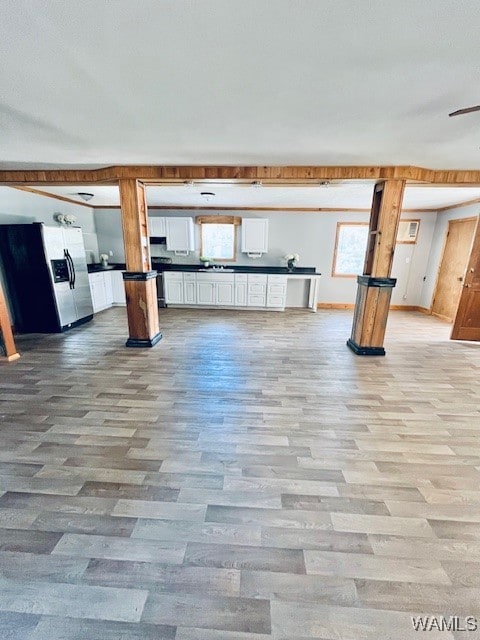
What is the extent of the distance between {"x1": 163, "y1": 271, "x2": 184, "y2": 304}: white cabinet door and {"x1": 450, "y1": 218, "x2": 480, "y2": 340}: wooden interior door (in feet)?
18.1

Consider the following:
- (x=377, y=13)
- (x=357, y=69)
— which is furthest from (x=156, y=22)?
(x=357, y=69)

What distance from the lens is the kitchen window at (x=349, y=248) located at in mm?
6742

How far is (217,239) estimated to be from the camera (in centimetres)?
706

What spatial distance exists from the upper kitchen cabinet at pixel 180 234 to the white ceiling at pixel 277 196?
1.29ft

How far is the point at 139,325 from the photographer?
410 centimetres

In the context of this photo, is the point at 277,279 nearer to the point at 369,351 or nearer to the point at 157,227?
the point at 369,351

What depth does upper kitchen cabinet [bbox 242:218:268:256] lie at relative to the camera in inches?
262

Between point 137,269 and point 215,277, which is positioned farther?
point 215,277

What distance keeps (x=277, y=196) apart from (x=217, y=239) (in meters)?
2.19

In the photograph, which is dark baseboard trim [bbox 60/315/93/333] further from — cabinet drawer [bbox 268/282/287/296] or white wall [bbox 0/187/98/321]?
cabinet drawer [bbox 268/282/287/296]

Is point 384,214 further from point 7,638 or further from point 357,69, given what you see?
point 7,638

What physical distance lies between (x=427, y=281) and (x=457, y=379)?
4.40m

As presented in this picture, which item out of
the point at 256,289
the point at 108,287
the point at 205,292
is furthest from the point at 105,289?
the point at 256,289

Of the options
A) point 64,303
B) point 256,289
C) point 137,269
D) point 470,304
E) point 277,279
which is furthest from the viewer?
point 256,289
